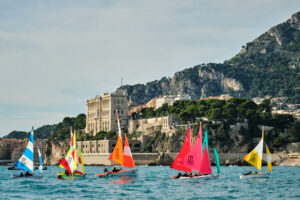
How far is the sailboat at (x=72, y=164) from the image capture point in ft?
232

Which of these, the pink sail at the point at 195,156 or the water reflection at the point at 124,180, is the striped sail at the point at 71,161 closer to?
the water reflection at the point at 124,180

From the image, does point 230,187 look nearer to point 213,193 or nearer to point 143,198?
point 213,193

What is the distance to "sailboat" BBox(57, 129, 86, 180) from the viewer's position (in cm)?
7062

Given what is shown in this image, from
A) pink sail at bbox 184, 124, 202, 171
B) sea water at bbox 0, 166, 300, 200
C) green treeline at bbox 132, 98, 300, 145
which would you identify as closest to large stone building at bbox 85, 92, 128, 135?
green treeline at bbox 132, 98, 300, 145

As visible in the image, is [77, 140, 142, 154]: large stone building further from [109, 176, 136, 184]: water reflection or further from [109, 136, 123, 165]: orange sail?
[109, 136, 123, 165]: orange sail

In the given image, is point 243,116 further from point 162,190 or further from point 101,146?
point 162,190

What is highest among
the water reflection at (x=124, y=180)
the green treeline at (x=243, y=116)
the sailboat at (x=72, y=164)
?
the green treeline at (x=243, y=116)

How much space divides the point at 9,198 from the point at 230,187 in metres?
22.1

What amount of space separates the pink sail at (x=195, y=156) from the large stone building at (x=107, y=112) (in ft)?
377

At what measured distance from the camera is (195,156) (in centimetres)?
6575

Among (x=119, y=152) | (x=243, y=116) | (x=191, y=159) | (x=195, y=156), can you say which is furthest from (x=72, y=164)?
(x=243, y=116)

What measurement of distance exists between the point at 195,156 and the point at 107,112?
394 feet

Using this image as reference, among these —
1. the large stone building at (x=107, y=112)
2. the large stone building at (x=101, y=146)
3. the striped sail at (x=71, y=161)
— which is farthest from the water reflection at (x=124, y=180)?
the large stone building at (x=107, y=112)

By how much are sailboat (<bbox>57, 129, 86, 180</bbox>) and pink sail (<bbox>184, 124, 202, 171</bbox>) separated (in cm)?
1390
